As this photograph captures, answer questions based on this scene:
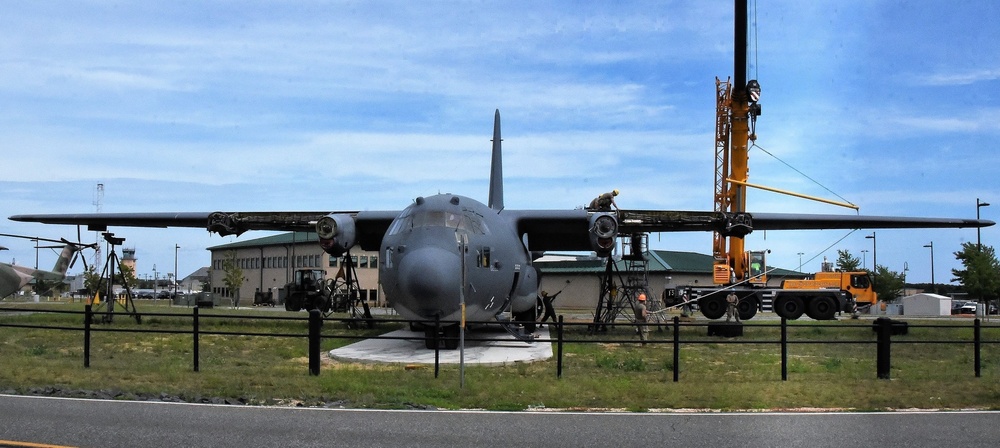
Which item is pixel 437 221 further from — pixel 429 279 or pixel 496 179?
pixel 496 179

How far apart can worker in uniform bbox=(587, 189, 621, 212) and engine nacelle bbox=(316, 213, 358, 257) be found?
7078mm

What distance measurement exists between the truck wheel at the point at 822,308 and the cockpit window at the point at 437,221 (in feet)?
83.8

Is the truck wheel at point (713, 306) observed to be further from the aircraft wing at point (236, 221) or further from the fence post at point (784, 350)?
the fence post at point (784, 350)

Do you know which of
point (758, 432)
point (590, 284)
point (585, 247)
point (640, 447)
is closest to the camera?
point (640, 447)

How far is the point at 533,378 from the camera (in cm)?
1459

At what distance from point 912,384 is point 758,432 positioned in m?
5.96

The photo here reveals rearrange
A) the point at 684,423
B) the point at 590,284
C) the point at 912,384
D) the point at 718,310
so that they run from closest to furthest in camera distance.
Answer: the point at 684,423
the point at 912,384
the point at 718,310
the point at 590,284

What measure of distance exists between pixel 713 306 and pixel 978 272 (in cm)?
2108

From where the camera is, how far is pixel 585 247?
2917 cm

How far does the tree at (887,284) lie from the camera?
72875 mm

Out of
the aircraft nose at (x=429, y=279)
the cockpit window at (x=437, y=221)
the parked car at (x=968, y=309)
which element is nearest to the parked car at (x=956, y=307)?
the parked car at (x=968, y=309)

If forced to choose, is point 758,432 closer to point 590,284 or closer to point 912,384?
point 912,384

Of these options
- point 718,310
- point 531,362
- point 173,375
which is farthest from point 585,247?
point 173,375

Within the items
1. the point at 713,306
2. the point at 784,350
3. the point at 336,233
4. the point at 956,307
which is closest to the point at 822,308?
the point at 713,306
